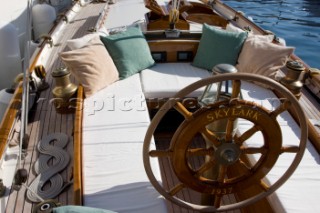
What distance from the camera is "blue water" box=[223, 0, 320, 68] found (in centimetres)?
693

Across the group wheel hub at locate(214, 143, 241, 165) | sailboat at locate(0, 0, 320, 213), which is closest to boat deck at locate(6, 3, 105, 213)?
sailboat at locate(0, 0, 320, 213)

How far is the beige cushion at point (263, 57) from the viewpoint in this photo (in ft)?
8.43

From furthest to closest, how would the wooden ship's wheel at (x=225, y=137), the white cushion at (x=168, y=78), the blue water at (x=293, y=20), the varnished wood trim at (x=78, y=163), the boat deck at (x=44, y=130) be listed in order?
the blue water at (x=293, y=20)
the white cushion at (x=168, y=78)
the boat deck at (x=44, y=130)
the varnished wood trim at (x=78, y=163)
the wooden ship's wheel at (x=225, y=137)

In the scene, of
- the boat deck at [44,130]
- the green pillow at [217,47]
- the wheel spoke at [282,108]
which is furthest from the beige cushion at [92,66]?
the wheel spoke at [282,108]

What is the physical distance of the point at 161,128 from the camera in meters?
2.62

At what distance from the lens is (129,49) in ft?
8.75

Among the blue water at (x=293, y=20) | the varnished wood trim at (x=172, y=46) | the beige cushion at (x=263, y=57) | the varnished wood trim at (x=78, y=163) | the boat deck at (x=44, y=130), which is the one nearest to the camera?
the varnished wood trim at (x=78, y=163)

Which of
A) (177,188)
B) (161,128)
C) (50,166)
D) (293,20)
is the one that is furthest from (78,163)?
(293,20)

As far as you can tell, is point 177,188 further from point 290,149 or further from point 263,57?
point 263,57

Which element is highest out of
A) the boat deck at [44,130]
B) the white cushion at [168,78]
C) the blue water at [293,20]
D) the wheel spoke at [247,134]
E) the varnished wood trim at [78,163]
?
the wheel spoke at [247,134]

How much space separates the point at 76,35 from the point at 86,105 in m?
2.61

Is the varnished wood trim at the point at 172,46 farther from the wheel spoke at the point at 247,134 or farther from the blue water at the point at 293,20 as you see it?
the blue water at the point at 293,20

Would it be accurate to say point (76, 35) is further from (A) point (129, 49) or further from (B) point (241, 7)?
(B) point (241, 7)

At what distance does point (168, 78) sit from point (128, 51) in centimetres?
47
